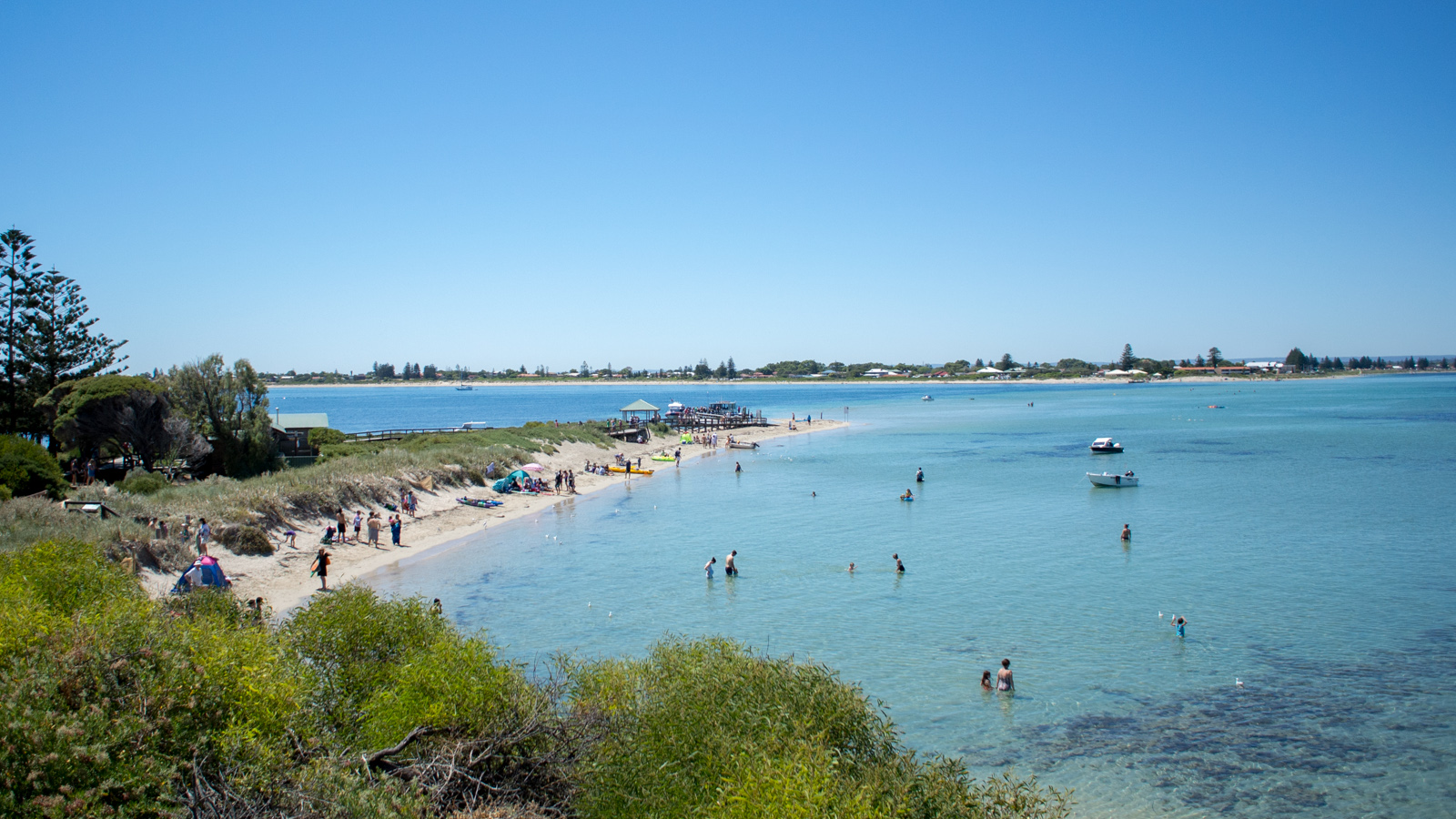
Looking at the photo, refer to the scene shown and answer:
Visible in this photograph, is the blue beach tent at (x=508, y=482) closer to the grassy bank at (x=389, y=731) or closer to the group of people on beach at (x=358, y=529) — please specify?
the group of people on beach at (x=358, y=529)

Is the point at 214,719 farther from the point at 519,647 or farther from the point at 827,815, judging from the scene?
the point at 519,647

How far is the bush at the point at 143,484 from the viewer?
106 feet

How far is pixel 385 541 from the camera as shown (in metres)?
34.0

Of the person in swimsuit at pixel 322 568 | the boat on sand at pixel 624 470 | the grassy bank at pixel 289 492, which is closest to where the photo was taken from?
the grassy bank at pixel 289 492

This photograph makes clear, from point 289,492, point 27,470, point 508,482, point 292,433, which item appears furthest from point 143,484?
point 508,482

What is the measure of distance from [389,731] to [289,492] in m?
24.9

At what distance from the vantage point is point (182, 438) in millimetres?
37062

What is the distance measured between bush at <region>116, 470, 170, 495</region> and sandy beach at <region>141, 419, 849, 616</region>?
246 inches

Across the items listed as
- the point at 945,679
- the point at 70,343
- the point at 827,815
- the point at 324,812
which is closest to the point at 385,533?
the point at 70,343

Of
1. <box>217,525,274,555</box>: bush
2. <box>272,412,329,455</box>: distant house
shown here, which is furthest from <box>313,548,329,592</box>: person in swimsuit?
<box>272,412,329,455</box>: distant house

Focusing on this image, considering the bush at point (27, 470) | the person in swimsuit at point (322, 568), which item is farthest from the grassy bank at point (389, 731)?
the bush at point (27, 470)

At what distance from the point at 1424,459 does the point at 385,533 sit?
229ft

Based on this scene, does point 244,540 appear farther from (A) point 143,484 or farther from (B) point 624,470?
(B) point 624,470

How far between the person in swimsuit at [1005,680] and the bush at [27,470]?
30.6 meters
